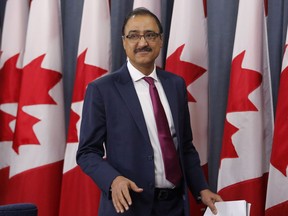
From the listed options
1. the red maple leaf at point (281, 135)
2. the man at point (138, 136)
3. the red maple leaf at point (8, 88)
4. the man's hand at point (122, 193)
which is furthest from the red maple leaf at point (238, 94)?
the red maple leaf at point (8, 88)

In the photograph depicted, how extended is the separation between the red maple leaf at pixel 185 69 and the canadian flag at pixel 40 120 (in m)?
0.63

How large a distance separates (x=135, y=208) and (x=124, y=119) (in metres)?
0.30

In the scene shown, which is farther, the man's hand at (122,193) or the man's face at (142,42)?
the man's face at (142,42)

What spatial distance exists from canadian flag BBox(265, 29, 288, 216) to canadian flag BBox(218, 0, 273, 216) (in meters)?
0.10

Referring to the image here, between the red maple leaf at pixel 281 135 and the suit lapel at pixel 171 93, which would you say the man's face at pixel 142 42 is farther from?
the red maple leaf at pixel 281 135

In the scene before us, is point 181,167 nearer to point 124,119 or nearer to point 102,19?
point 124,119

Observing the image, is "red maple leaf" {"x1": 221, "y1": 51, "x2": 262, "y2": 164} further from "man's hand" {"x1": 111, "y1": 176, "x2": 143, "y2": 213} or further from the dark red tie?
"man's hand" {"x1": 111, "y1": 176, "x2": 143, "y2": 213}

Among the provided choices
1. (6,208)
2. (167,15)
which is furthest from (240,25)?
(6,208)

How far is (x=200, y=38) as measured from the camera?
280 centimetres

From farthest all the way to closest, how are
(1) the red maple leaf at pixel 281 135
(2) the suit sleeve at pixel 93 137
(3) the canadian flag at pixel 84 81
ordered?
1. (3) the canadian flag at pixel 84 81
2. (1) the red maple leaf at pixel 281 135
3. (2) the suit sleeve at pixel 93 137

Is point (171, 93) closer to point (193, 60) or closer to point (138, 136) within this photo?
point (138, 136)

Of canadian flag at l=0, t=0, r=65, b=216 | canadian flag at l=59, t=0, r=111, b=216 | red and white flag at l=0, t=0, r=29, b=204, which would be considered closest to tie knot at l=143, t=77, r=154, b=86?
canadian flag at l=59, t=0, r=111, b=216

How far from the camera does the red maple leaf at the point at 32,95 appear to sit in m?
2.96

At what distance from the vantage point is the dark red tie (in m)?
1.96
